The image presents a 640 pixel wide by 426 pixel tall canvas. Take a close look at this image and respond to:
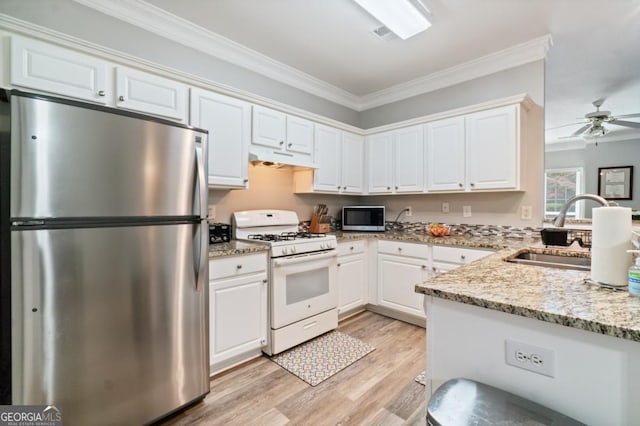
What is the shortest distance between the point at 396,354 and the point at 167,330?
5.70ft

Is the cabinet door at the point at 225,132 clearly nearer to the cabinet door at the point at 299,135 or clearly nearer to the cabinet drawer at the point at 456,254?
the cabinet door at the point at 299,135

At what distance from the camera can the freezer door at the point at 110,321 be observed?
124cm

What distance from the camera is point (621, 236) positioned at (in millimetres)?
969

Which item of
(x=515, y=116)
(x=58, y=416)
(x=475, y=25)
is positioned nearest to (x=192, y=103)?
(x=58, y=416)

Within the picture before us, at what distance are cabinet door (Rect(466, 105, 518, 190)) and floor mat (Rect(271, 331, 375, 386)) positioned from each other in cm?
187

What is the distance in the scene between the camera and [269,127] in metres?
2.69

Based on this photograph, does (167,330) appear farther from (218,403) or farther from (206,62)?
(206,62)

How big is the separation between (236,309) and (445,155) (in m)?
2.45

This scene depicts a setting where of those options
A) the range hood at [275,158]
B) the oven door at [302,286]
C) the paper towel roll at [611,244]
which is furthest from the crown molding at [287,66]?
the paper towel roll at [611,244]

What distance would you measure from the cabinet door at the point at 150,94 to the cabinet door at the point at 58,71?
0.25ft

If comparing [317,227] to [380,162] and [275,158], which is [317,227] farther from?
[380,162]

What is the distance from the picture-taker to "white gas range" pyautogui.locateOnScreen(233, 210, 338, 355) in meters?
2.36

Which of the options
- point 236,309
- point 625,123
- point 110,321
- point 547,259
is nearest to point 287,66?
point 236,309

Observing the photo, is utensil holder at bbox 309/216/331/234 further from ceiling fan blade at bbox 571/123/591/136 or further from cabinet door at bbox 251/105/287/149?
ceiling fan blade at bbox 571/123/591/136
